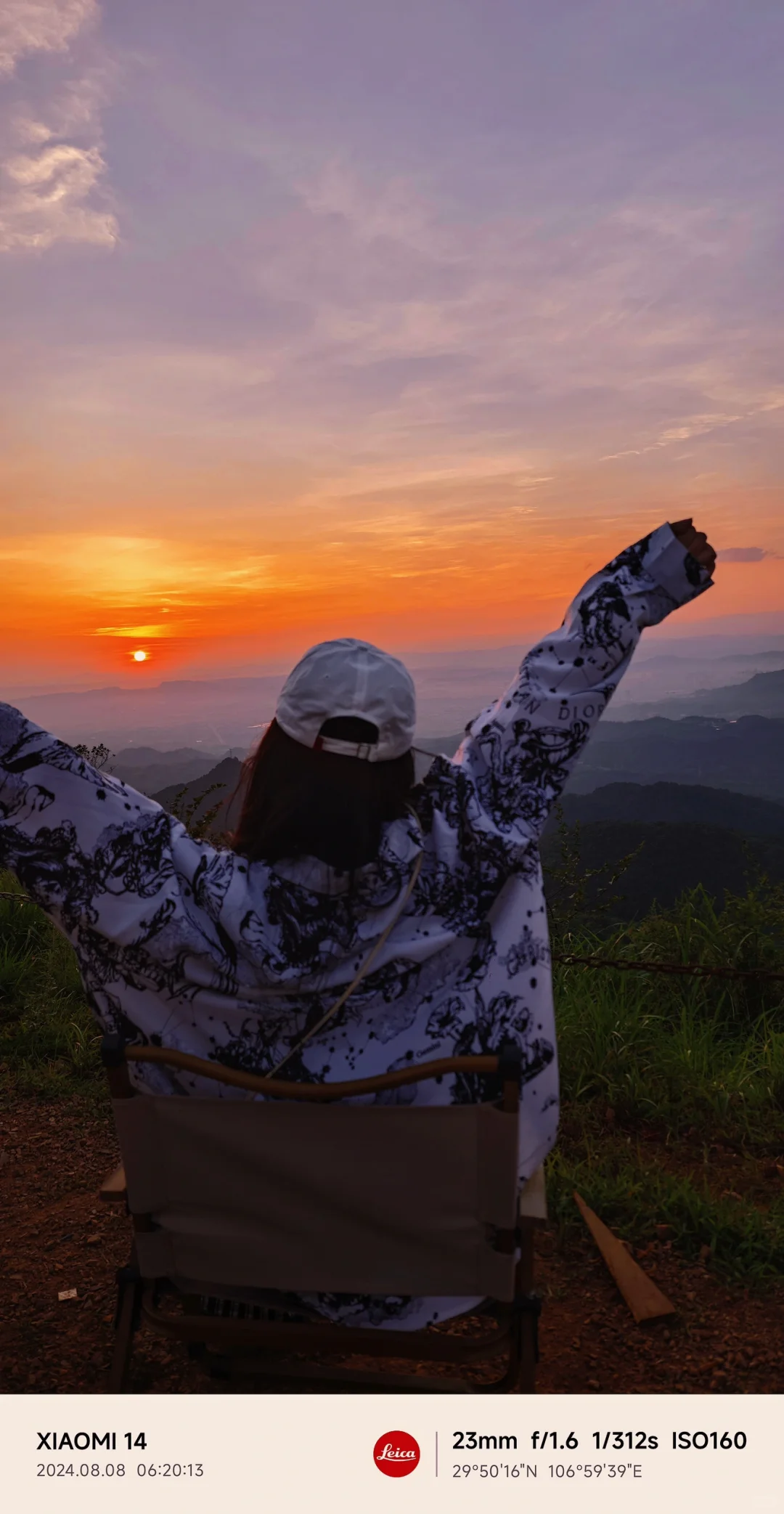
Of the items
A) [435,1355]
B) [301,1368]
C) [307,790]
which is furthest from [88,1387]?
[307,790]

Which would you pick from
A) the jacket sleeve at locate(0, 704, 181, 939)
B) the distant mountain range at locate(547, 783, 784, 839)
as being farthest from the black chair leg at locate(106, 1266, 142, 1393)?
the distant mountain range at locate(547, 783, 784, 839)

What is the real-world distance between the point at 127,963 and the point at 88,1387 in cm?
133

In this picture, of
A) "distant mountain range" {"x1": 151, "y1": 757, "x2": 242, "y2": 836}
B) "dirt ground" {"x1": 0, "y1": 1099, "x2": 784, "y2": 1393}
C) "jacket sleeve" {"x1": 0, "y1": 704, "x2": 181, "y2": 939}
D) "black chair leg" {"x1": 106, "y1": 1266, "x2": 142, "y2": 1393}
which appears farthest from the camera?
"distant mountain range" {"x1": 151, "y1": 757, "x2": 242, "y2": 836}

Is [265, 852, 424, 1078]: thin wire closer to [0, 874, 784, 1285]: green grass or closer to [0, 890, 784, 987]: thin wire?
[0, 890, 784, 987]: thin wire

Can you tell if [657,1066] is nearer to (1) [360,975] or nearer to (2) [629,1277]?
(2) [629,1277]

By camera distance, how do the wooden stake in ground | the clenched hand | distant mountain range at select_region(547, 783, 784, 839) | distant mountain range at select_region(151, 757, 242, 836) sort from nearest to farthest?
the clenched hand
the wooden stake in ground
distant mountain range at select_region(151, 757, 242, 836)
distant mountain range at select_region(547, 783, 784, 839)

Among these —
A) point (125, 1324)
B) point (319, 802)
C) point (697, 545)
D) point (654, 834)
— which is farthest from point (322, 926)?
point (654, 834)

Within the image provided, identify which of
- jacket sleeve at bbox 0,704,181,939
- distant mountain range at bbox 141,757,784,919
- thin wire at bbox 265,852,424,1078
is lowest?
distant mountain range at bbox 141,757,784,919

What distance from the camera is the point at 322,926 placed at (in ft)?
5.24

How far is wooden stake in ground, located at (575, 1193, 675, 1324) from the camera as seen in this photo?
2.41 m

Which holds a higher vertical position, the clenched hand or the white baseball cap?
the clenched hand
